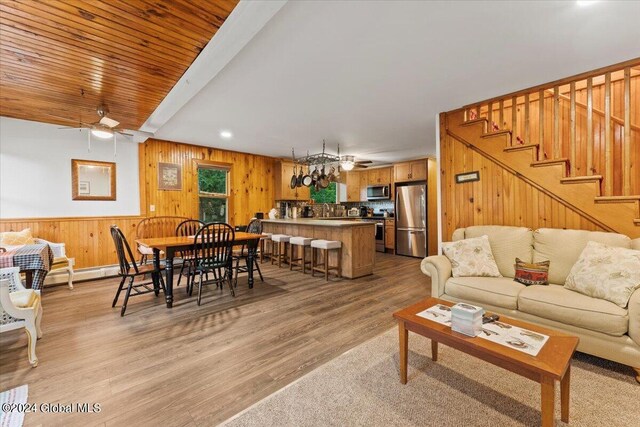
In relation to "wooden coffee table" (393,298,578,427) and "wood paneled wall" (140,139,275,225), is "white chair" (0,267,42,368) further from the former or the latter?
"wood paneled wall" (140,139,275,225)

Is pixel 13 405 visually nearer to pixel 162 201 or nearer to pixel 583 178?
pixel 162 201

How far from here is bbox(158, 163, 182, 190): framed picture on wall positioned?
532 centimetres

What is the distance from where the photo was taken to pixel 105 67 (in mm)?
2500

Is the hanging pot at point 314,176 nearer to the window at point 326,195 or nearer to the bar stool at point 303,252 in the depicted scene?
the bar stool at point 303,252

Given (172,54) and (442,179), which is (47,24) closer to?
(172,54)

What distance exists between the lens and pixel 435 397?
1.68 metres

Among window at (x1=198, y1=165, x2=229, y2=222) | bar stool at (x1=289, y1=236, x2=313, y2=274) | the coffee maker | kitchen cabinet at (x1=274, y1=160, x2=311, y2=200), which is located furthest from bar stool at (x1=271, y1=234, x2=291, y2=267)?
the coffee maker

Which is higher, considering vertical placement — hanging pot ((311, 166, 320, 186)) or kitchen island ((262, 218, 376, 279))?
hanging pot ((311, 166, 320, 186))

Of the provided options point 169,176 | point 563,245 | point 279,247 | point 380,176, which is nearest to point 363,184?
point 380,176

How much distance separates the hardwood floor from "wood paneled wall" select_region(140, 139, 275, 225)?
6.70 ft

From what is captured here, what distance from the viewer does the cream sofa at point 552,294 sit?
1.87m

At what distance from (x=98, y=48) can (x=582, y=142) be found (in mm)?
5337

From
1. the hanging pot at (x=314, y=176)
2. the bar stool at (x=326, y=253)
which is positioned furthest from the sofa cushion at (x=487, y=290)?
the hanging pot at (x=314, y=176)

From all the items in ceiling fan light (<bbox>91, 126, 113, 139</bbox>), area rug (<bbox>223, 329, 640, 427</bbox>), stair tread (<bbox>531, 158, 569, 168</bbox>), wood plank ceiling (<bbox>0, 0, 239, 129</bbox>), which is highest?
wood plank ceiling (<bbox>0, 0, 239, 129</bbox>)
